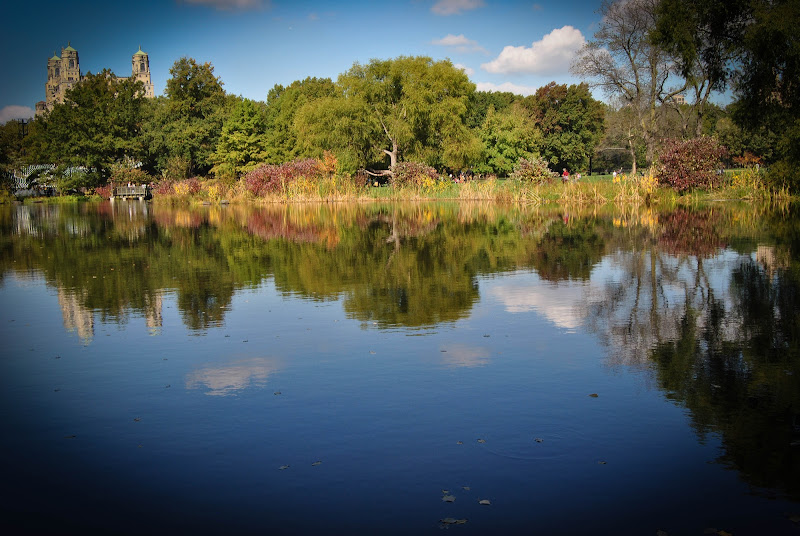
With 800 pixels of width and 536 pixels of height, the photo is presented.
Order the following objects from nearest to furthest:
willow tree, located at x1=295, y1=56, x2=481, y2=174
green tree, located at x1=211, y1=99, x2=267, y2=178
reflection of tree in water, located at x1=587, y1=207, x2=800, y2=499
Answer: reflection of tree in water, located at x1=587, y1=207, x2=800, y2=499, willow tree, located at x1=295, y1=56, x2=481, y2=174, green tree, located at x1=211, y1=99, x2=267, y2=178

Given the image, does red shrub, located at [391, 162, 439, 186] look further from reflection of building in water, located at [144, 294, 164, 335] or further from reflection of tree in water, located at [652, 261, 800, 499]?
reflection of tree in water, located at [652, 261, 800, 499]

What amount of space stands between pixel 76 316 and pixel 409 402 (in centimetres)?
676

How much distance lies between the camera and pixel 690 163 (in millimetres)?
35031

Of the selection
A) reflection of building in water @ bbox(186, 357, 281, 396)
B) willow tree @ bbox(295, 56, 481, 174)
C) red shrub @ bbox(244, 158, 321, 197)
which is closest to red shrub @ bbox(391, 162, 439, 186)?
willow tree @ bbox(295, 56, 481, 174)

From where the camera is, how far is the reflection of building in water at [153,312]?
32.6 ft

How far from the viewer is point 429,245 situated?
754 inches

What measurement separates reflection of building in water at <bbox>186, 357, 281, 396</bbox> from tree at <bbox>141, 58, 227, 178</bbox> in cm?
5810

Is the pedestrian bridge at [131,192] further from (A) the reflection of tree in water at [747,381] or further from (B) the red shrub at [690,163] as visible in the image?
(A) the reflection of tree in water at [747,381]

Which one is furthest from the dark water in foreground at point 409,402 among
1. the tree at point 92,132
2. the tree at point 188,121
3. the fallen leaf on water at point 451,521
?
the tree at point 92,132

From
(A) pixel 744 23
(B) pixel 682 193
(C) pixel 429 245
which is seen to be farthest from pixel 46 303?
(B) pixel 682 193

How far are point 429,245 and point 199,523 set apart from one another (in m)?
15.0

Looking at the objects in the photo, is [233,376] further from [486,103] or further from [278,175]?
[486,103]

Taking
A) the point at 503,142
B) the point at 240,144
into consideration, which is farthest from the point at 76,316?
the point at 503,142

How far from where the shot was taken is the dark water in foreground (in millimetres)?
4539
